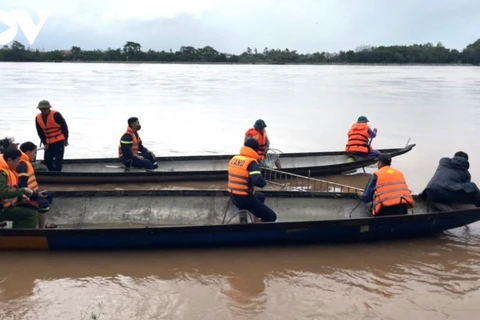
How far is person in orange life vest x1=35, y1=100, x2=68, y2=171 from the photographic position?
34.3 ft

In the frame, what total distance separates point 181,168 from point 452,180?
246 inches

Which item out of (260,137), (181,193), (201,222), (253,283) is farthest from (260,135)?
(253,283)

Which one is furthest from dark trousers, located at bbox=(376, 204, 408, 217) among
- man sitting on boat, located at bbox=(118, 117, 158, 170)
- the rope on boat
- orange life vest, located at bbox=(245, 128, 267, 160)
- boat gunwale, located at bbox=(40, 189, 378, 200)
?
man sitting on boat, located at bbox=(118, 117, 158, 170)

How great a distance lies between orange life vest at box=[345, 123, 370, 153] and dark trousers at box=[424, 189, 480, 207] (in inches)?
169

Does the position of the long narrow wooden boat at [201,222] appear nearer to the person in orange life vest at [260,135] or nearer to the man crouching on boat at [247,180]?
the man crouching on boat at [247,180]

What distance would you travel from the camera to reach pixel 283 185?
11008 millimetres

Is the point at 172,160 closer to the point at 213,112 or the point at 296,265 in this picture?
the point at 296,265

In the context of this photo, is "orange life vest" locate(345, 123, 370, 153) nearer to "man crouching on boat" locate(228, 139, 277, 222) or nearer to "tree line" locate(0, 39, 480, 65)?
"man crouching on boat" locate(228, 139, 277, 222)

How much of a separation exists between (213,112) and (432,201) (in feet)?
60.4

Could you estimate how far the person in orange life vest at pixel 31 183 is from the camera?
701 cm

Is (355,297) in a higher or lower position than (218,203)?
lower

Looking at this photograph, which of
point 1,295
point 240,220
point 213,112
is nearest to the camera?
point 1,295

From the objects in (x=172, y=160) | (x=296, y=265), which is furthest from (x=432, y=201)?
(x=172, y=160)

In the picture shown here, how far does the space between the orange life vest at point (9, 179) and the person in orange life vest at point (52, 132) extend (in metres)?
3.83
